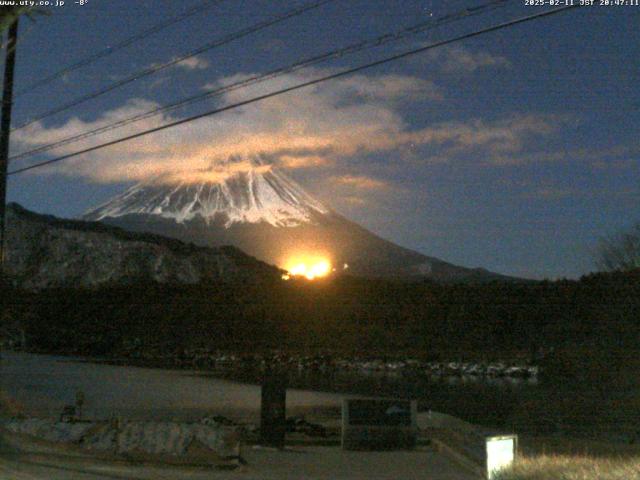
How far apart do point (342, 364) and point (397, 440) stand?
37.3 meters

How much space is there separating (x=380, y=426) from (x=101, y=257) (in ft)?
327

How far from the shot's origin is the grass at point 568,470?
958cm

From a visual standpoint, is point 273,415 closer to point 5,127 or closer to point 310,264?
point 5,127

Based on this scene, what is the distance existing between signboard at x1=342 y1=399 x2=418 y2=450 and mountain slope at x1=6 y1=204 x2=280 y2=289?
85100 millimetres

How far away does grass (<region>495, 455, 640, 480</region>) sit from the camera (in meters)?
9.58

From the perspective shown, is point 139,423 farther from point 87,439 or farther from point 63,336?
point 63,336

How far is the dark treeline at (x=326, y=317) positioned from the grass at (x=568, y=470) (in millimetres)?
34314

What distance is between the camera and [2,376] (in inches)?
1237

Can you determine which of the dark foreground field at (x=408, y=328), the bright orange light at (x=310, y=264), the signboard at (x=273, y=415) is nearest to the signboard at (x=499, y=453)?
the signboard at (x=273, y=415)

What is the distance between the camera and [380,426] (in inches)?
641

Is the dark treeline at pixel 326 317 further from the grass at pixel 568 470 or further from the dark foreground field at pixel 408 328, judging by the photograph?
the grass at pixel 568 470

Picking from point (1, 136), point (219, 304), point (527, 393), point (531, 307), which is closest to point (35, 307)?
point (219, 304)

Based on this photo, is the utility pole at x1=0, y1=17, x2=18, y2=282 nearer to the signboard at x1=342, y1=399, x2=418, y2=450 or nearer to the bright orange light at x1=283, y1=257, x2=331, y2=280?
the signboard at x1=342, y1=399, x2=418, y2=450

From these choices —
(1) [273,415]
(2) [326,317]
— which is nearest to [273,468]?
(1) [273,415]
